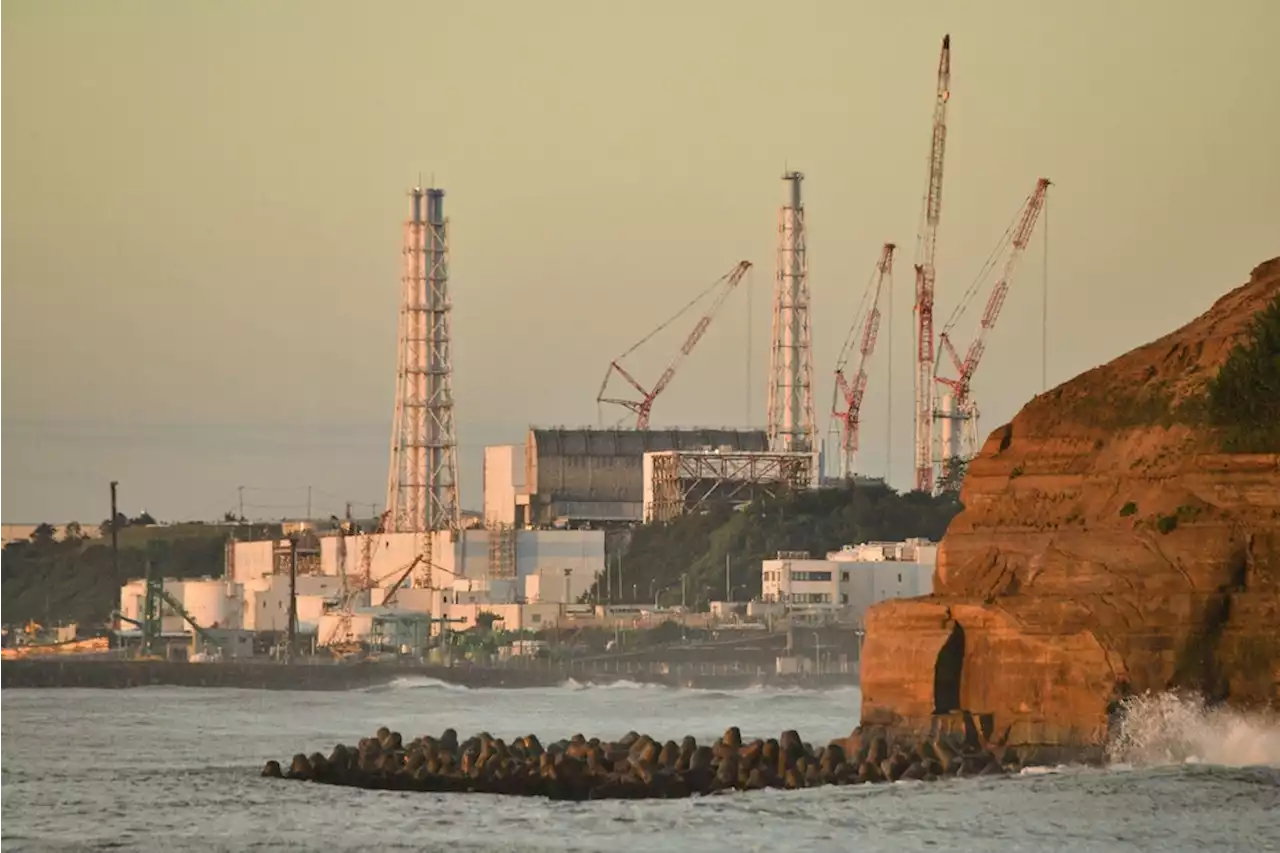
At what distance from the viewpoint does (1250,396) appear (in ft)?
287

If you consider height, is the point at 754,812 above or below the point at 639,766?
below

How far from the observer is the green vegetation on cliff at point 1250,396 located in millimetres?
86875

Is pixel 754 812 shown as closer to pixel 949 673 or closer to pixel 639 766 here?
pixel 949 673

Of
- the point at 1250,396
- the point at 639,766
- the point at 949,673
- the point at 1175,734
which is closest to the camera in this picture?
the point at 1175,734

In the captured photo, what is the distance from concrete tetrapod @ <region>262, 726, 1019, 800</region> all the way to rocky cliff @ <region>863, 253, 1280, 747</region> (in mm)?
1804

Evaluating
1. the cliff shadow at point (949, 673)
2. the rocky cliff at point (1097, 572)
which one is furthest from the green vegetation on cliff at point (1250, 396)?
the cliff shadow at point (949, 673)

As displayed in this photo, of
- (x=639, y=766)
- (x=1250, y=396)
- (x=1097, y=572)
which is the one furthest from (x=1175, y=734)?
(x=639, y=766)

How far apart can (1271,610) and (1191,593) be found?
6.98 ft

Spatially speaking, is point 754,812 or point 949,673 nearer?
point 754,812

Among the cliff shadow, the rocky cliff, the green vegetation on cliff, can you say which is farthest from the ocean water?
the green vegetation on cliff

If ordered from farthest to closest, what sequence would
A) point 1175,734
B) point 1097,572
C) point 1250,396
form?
1. point 1250,396
2. point 1097,572
3. point 1175,734

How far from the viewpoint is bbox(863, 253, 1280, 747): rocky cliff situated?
8500 centimetres

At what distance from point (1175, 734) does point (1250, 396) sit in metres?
9.51

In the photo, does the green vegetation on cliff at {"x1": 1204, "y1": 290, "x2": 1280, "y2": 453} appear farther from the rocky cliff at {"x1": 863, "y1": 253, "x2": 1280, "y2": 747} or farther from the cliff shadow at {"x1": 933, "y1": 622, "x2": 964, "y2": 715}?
the cliff shadow at {"x1": 933, "y1": 622, "x2": 964, "y2": 715}
